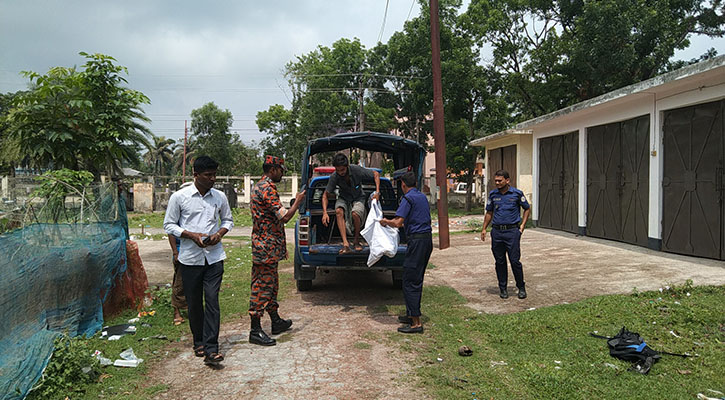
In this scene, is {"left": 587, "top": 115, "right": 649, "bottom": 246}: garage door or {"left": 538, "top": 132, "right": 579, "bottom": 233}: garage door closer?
{"left": 587, "top": 115, "right": 649, "bottom": 246}: garage door

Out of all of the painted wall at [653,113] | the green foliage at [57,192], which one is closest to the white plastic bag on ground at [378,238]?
the green foliage at [57,192]

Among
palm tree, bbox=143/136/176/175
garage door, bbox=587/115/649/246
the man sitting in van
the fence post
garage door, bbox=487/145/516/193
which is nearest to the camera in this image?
the man sitting in van

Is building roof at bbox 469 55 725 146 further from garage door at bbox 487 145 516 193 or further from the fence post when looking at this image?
the fence post

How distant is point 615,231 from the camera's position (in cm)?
1060

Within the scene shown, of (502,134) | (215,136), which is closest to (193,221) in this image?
(502,134)

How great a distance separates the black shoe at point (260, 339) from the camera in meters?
4.91

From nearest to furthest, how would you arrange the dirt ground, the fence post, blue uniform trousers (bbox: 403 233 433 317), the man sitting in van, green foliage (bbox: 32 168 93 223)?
the dirt ground
blue uniform trousers (bbox: 403 233 433 317)
green foliage (bbox: 32 168 93 223)
the man sitting in van
the fence post

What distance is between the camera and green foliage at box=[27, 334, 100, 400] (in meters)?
3.58

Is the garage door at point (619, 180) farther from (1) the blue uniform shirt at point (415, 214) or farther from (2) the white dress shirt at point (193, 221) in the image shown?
(2) the white dress shirt at point (193, 221)

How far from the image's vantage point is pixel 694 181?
8.16m

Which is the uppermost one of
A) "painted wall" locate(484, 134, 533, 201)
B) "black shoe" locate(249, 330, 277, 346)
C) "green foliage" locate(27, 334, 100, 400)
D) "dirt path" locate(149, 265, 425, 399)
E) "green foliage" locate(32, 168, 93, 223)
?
"painted wall" locate(484, 134, 533, 201)

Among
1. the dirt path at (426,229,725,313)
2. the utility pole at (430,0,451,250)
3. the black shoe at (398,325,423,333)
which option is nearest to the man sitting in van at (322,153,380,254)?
the black shoe at (398,325,423,333)

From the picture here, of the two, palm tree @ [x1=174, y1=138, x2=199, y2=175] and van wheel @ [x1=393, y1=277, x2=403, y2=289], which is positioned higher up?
palm tree @ [x1=174, y1=138, x2=199, y2=175]

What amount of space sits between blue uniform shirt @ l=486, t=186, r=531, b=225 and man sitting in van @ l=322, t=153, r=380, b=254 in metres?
1.73
